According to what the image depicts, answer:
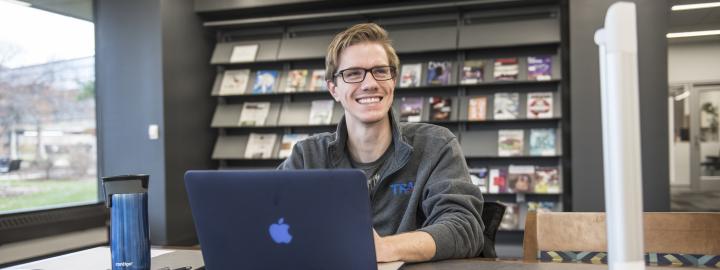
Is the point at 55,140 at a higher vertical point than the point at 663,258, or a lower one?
higher

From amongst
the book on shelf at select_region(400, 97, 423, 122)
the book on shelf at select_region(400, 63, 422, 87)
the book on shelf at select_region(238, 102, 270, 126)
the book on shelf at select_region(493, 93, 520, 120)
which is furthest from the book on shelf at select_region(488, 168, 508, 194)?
the book on shelf at select_region(238, 102, 270, 126)

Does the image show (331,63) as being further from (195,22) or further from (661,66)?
(195,22)

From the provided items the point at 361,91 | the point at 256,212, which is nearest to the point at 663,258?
the point at 361,91

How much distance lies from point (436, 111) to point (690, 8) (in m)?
1.97

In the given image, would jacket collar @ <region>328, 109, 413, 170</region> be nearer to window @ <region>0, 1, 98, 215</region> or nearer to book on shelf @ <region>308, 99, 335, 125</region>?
book on shelf @ <region>308, 99, 335, 125</region>

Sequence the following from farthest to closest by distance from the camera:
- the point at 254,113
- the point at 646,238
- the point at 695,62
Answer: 1. the point at 254,113
2. the point at 695,62
3. the point at 646,238

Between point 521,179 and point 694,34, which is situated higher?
point 694,34

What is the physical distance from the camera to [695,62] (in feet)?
14.4

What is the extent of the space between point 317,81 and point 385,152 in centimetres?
296

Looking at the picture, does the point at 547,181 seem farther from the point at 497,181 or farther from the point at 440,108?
the point at 440,108

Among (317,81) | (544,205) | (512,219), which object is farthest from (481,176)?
(317,81)

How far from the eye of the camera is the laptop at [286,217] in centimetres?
80

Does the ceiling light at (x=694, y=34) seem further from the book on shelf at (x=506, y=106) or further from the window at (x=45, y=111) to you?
the window at (x=45, y=111)

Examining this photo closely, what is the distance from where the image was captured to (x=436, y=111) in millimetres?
4199
